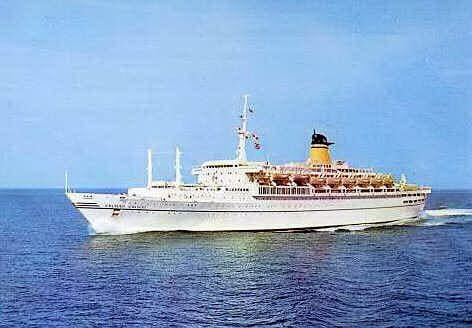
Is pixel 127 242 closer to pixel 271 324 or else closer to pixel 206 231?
pixel 206 231

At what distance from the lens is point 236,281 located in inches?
1209

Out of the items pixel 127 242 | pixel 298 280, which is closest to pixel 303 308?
pixel 298 280

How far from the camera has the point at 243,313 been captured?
965 inches

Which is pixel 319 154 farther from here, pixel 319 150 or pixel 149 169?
pixel 149 169

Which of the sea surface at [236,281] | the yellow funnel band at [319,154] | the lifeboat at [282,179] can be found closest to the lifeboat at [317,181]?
the lifeboat at [282,179]

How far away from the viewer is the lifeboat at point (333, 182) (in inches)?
2408

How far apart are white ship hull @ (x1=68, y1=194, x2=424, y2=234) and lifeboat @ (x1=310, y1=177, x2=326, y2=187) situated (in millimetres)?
2509

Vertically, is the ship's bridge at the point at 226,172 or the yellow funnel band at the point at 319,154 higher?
the yellow funnel band at the point at 319,154

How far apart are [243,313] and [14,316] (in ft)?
33.4

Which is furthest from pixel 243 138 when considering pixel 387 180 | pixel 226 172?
pixel 387 180

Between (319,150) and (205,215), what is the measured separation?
2144 centimetres

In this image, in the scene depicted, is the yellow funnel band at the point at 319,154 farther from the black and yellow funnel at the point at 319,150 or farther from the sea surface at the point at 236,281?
the sea surface at the point at 236,281

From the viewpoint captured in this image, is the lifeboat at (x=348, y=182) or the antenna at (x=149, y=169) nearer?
the antenna at (x=149, y=169)

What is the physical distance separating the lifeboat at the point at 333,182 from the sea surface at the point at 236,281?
1175 centimetres
